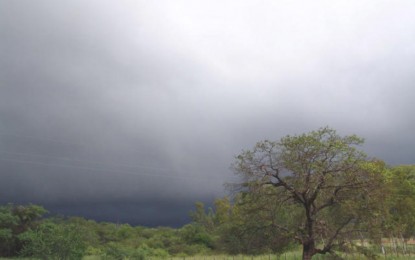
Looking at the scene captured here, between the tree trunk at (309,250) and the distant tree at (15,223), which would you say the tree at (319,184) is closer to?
the tree trunk at (309,250)

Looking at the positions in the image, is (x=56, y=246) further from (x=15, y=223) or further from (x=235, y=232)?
(x=15, y=223)

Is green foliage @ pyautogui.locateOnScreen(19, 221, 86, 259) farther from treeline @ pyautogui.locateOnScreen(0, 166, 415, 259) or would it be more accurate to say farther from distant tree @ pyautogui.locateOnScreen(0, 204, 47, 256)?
distant tree @ pyautogui.locateOnScreen(0, 204, 47, 256)

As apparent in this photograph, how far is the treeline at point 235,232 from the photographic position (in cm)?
2742

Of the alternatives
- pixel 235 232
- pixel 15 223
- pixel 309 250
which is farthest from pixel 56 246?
pixel 15 223

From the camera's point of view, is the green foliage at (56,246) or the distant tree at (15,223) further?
the distant tree at (15,223)

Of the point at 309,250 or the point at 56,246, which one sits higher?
the point at 309,250

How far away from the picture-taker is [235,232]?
1225 inches

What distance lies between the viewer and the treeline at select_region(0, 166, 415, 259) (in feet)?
90.0

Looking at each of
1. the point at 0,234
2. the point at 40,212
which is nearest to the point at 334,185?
the point at 0,234

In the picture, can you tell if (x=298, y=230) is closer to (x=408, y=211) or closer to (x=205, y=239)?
(x=408, y=211)

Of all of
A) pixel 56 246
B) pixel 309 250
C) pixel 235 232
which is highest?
pixel 235 232

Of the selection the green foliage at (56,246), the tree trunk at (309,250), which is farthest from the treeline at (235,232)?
the tree trunk at (309,250)

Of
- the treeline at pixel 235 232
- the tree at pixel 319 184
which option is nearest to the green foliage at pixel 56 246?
the treeline at pixel 235 232

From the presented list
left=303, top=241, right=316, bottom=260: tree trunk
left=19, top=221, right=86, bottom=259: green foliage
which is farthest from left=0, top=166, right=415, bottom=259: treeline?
left=303, top=241, right=316, bottom=260: tree trunk
